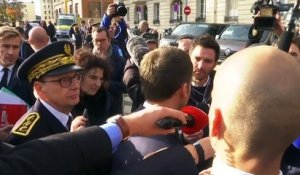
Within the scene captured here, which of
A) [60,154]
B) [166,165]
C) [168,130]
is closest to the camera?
[60,154]

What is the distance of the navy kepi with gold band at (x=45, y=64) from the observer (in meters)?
2.27

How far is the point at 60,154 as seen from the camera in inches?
47.4

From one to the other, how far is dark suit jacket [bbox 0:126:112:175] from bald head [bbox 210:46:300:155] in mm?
424

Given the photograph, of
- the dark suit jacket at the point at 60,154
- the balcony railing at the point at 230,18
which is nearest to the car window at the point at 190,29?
the dark suit jacket at the point at 60,154

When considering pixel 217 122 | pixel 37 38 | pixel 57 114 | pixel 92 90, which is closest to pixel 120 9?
pixel 37 38

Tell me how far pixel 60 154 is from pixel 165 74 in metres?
0.75

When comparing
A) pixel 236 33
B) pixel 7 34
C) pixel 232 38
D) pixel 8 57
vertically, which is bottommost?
pixel 232 38

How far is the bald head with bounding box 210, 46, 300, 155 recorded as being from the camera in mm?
1082

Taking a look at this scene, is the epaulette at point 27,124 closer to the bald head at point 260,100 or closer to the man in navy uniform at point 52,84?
the man in navy uniform at point 52,84

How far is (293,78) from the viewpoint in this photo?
1.10m

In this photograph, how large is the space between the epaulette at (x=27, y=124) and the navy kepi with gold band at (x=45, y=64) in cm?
27

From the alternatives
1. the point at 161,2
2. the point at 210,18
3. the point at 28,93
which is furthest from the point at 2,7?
the point at 28,93

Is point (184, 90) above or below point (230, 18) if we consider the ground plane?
above

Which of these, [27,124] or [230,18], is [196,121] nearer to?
[27,124]
